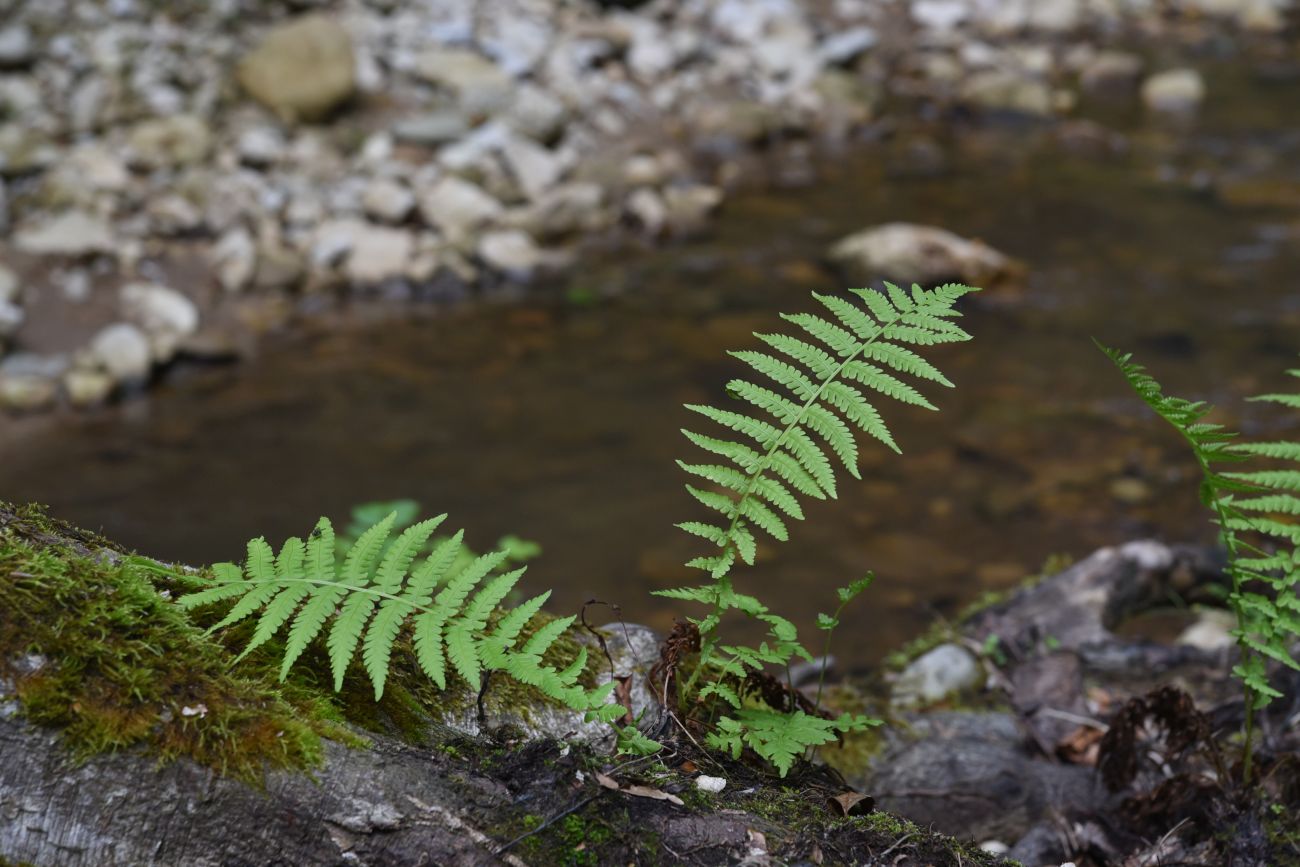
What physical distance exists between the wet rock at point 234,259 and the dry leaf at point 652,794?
25.6 ft

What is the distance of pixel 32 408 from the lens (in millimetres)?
7461

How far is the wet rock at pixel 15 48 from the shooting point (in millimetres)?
9531

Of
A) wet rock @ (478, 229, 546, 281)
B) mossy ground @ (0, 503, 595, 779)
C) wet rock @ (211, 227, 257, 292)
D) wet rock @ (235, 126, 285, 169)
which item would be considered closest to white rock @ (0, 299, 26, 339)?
wet rock @ (211, 227, 257, 292)

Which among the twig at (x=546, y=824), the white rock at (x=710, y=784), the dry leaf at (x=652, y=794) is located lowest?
the white rock at (x=710, y=784)

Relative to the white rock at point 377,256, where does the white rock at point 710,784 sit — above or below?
above

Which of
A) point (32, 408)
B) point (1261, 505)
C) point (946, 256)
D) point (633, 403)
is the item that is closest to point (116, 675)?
point (1261, 505)

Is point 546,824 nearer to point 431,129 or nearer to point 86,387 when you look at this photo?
point 86,387

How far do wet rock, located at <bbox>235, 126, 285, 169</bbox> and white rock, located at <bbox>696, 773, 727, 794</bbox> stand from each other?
868 centimetres

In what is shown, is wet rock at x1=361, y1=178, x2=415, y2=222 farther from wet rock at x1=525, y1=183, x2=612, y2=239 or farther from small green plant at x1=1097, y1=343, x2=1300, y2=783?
small green plant at x1=1097, y1=343, x2=1300, y2=783

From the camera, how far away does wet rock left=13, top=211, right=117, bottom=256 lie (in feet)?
27.7

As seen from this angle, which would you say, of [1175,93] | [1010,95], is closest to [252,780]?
[1010,95]

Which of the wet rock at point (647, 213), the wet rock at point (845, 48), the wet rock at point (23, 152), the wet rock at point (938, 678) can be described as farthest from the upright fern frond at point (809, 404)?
the wet rock at point (845, 48)

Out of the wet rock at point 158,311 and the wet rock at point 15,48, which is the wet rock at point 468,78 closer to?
the wet rock at point 15,48

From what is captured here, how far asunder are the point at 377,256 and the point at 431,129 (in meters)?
1.64
